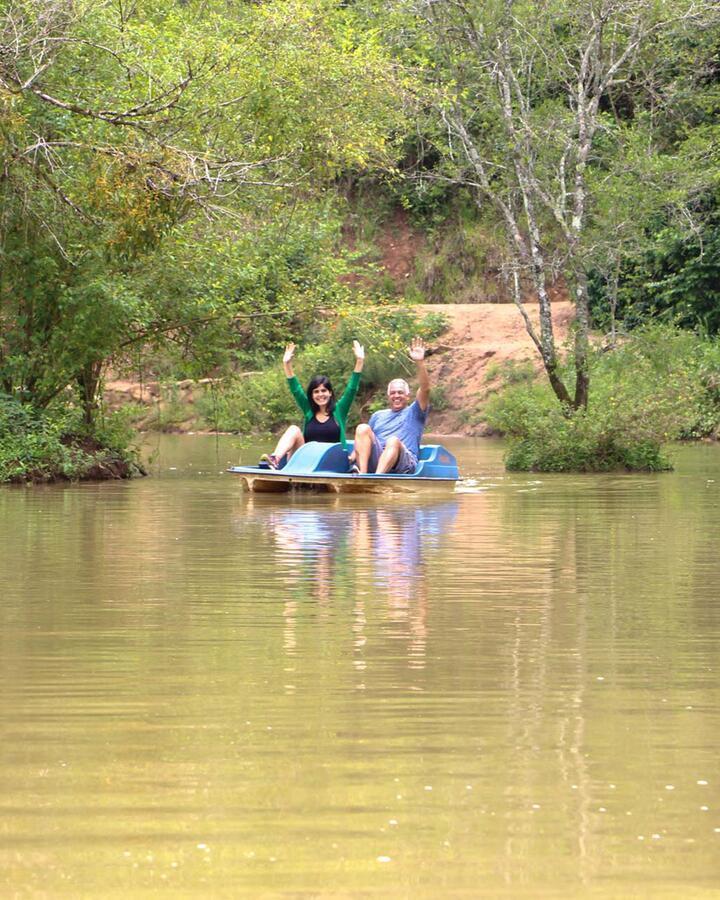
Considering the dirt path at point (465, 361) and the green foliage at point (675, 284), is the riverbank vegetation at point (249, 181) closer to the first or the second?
the green foliage at point (675, 284)

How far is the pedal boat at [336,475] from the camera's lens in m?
21.3

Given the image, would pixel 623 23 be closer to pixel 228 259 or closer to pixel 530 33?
pixel 530 33

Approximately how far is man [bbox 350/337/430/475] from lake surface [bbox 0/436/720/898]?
23.6ft

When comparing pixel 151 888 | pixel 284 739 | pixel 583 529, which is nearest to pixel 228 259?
pixel 583 529

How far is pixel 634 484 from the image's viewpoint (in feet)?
80.6

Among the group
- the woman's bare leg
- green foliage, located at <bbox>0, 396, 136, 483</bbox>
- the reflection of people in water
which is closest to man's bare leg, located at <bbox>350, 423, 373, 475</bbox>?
the woman's bare leg

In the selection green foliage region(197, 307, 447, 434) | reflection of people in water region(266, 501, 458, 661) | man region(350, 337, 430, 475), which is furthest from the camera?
green foliage region(197, 307, 447, 434)

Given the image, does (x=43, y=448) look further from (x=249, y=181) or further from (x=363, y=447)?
(x=363, y=447)

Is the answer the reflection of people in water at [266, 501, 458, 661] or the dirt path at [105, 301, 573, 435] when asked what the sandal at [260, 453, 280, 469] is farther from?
the dirt path at [105, 301, 573, 435]

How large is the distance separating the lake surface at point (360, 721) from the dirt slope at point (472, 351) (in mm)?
33168

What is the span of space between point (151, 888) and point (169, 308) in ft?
69.2

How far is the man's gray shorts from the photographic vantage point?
73.5 feet

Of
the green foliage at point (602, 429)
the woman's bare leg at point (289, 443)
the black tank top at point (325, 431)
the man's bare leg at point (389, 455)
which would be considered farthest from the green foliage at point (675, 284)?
the man's bare leg at point (389, 455)

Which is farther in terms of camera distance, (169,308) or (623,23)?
(623,23)
